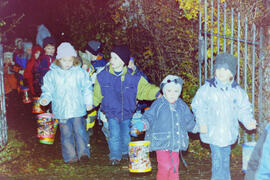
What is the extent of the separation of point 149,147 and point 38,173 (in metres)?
1.85

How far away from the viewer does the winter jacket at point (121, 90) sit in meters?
6.94

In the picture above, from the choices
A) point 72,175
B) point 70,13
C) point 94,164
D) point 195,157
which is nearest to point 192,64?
point 195,157

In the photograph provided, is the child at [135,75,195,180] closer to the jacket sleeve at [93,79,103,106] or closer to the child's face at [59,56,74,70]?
the jacket sleeve at [93,79,103,106]

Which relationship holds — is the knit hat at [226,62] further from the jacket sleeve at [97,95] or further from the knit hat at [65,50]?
the knit hat at [65,50]

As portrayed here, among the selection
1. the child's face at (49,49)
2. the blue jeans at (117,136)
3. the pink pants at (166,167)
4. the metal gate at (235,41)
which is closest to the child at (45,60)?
the child's face at (49,49)

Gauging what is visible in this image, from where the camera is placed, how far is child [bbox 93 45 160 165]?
692cm

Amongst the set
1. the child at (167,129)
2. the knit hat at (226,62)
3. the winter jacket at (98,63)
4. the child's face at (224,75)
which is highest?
the winter jacket at (98,63)

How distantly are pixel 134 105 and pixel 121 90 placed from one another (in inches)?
12.7

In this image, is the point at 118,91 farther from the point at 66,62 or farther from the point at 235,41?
the point at 235,41

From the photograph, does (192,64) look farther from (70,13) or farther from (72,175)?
(70,13)

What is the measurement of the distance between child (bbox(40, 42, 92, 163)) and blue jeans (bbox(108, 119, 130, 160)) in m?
0.47

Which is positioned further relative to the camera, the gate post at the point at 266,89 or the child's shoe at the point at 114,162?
the child's shoe at the point at 114,162

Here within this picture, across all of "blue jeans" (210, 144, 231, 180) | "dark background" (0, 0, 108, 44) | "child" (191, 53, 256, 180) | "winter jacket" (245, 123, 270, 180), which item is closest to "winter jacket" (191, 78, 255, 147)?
"child" (191, 53, 256, 180)

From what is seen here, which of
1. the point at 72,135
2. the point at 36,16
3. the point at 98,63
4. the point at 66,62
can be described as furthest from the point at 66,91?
the point at 36,16
